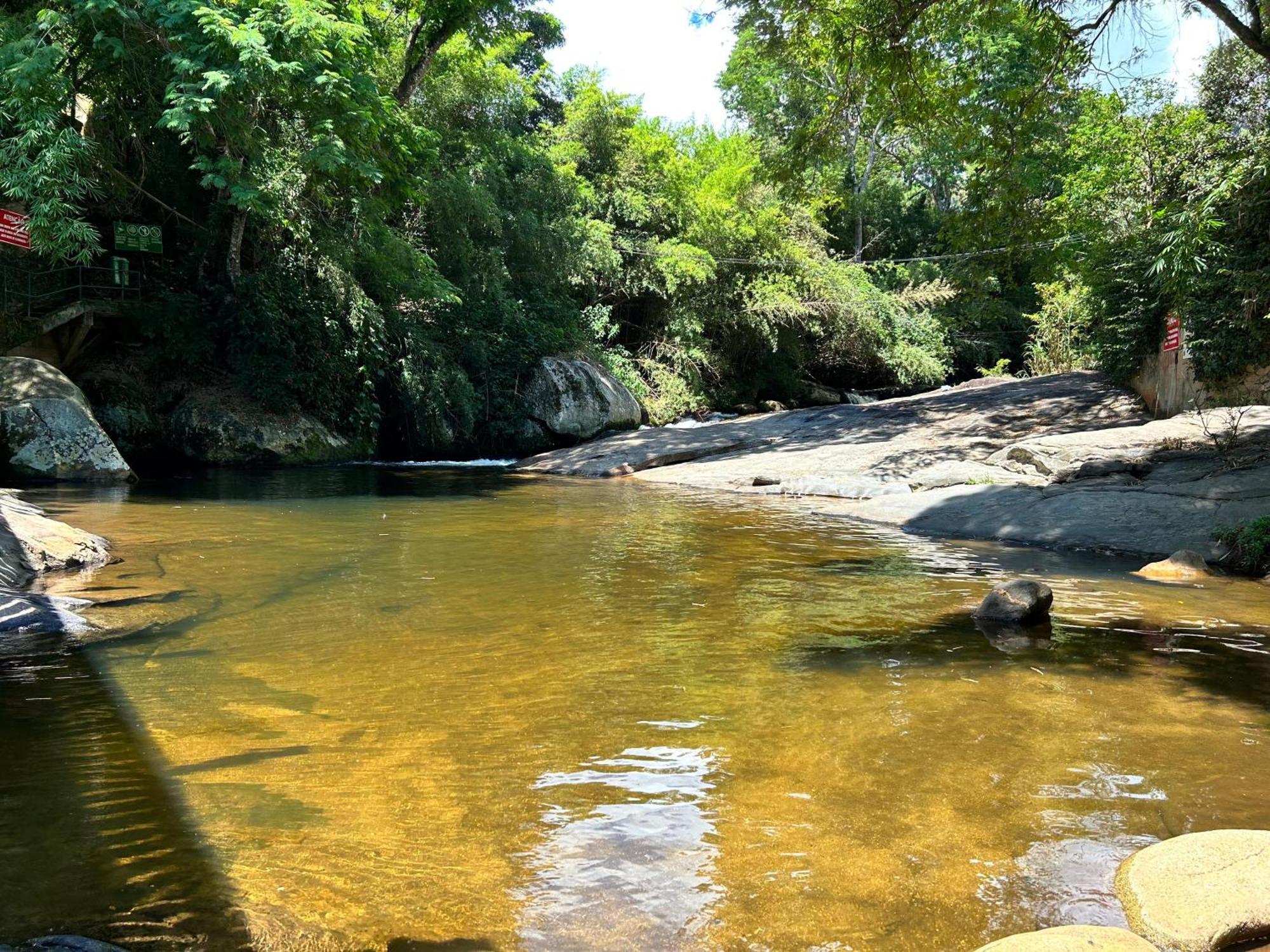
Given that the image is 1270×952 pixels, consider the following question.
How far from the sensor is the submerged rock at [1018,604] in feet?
16.4

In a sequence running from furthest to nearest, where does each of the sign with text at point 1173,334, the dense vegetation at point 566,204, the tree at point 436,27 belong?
the tree at point 436,27 → the sign with text at point 1173,334 → the dense vegetation at point 566,204

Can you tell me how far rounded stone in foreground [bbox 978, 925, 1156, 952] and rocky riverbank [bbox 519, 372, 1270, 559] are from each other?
6193mm

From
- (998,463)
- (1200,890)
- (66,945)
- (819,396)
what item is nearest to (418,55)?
(998,463)

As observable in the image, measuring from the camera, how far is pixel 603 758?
3100 mm

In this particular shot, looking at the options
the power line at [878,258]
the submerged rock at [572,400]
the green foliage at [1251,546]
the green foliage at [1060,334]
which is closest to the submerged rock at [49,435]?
the submerged rock at [572,400]

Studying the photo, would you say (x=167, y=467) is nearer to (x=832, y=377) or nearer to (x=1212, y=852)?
(x=1212, y=852)

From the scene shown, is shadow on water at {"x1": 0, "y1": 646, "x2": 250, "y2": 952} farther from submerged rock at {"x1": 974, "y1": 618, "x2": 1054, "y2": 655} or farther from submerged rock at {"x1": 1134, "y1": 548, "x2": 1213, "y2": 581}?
submerged rock at {"x1": 1134, "y1": 548, "x2": 1213, "y2": 581}

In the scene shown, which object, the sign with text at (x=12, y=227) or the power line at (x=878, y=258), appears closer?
the power line at (x=878, y=258)

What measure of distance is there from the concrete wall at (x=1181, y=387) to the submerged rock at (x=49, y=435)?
1439 centimetres

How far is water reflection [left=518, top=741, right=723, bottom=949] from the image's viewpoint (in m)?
2.12

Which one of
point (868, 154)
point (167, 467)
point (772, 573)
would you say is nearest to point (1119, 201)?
point (772, 573)

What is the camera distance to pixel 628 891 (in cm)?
228

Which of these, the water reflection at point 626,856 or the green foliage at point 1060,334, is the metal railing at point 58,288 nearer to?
the water reflection at point 626,856

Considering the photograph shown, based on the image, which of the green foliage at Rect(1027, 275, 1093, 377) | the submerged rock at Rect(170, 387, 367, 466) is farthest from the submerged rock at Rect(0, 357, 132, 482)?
the green foliage at Rect(1027, 275, 1093, 377)
